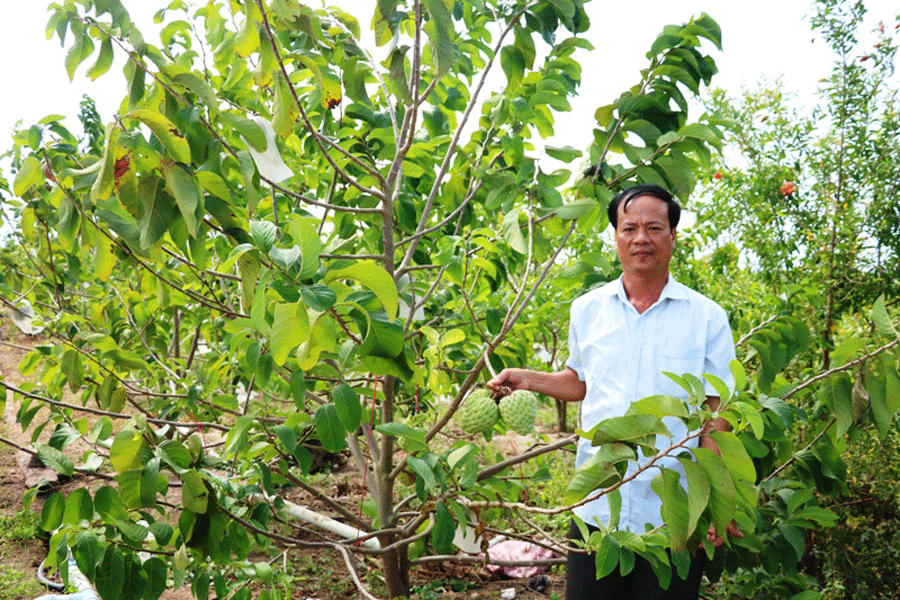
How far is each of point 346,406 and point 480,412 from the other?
0.37m

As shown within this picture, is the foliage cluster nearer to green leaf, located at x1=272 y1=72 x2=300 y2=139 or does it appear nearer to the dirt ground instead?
green leaf, located at x1=272 y1=72 x2=300 y2=139

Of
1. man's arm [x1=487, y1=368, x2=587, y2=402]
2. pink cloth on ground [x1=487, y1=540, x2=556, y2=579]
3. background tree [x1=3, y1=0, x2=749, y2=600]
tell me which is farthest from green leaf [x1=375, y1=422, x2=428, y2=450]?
pink cloth on ground [x1=487, y1=540, x2=556, y2=579]

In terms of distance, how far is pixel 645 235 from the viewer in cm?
163

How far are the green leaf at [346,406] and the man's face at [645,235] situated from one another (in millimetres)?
722

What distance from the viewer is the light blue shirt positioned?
1.61 metres

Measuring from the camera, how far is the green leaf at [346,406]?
1.37m

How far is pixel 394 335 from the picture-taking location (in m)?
1.18

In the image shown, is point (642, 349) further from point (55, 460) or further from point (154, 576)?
point (55, 460)

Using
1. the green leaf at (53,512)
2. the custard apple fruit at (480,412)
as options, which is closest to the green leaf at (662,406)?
the custard apple fruit at (480,412)

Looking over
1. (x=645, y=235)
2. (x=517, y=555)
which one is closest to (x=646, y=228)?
(x=645, y=235)

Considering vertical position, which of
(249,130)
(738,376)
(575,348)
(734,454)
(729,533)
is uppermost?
(249,130)

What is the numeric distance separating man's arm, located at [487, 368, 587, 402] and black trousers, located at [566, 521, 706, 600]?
33cm

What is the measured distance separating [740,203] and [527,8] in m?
2.28

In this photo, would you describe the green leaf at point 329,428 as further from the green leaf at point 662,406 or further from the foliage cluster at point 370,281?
the green leaf at point 662,406
